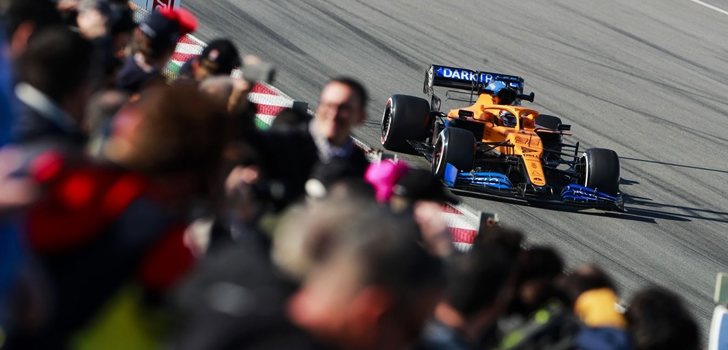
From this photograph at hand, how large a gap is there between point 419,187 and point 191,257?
180 cm

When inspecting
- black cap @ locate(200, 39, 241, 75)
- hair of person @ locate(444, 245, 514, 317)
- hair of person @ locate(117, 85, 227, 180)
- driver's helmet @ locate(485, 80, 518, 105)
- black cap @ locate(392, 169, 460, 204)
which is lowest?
driver's helmet @ locate(485, 80, 518, 105)

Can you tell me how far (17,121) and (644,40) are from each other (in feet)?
63.9

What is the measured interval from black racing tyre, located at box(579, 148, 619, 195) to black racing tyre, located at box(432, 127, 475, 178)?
4.10ft

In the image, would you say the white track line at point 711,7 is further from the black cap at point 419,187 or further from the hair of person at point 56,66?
the hair of person at point 56,66

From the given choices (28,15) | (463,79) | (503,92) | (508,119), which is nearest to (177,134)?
(28,15)

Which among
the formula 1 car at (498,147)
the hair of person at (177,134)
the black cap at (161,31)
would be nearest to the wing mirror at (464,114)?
the formula 1 car at (498,147)

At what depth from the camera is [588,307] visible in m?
4.75

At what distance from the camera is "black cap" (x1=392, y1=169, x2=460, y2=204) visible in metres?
4.65

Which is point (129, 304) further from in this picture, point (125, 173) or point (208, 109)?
point (208, 109)

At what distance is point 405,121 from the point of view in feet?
41.7

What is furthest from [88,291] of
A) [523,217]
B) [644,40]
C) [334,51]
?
[644,40]

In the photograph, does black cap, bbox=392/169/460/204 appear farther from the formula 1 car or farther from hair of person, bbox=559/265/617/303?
the formula 1 car

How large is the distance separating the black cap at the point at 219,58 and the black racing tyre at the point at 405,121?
6.79 metres

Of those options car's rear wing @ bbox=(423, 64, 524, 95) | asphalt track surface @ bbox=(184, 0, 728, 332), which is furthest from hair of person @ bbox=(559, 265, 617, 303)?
car's rear wing @ bbox=(423, 64, 524, 95)
